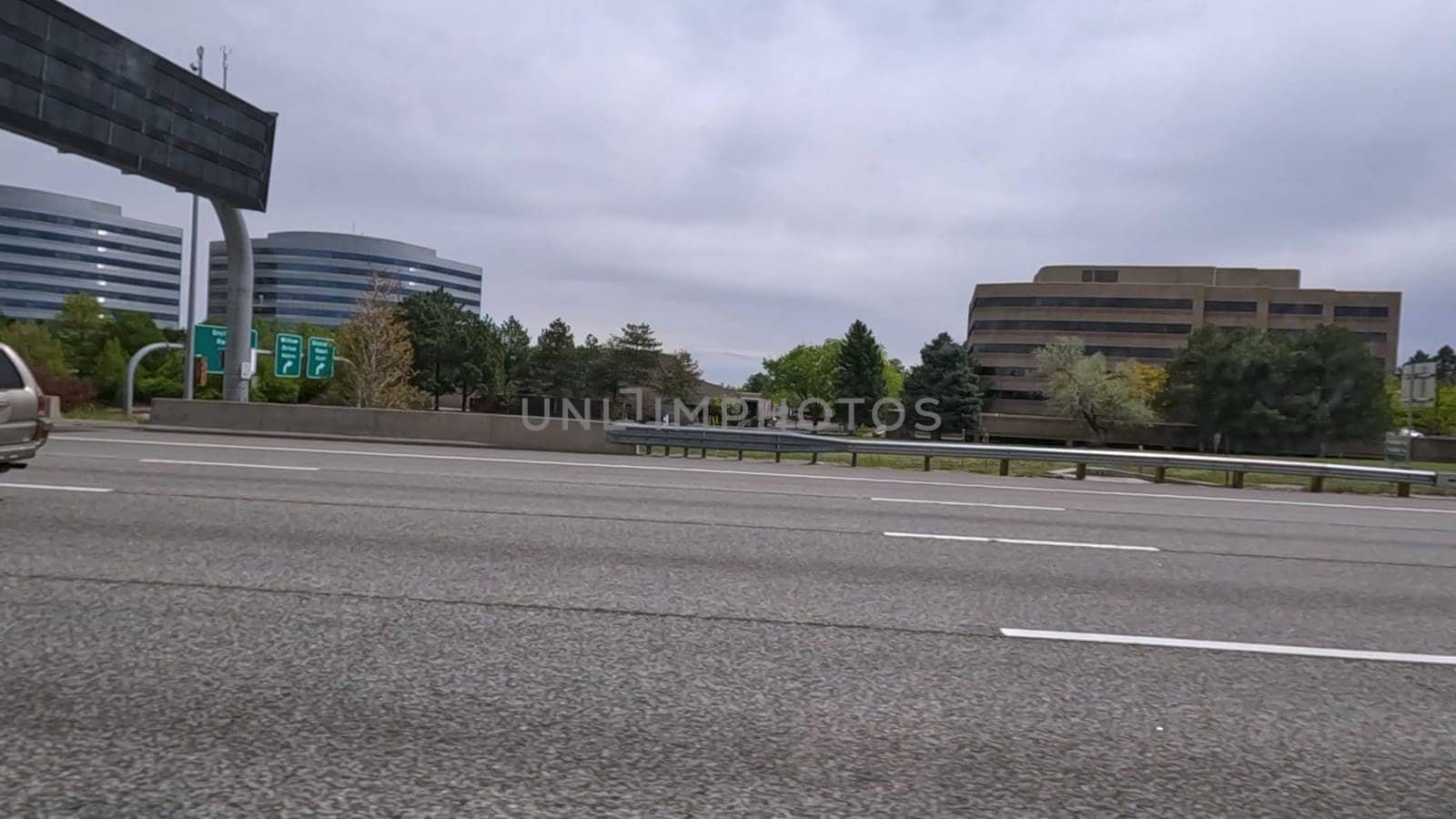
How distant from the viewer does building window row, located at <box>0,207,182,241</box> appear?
118 meters

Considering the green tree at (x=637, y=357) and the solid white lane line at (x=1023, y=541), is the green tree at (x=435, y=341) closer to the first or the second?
the green tree at (x=637, y=357)

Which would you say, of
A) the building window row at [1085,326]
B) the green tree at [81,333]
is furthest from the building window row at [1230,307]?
the green tree at [81,333]

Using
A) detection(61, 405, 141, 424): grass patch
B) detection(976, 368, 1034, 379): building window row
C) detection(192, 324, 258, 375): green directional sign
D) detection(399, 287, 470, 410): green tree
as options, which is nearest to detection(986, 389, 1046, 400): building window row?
detection(976, 368, 1034, 379): building window row

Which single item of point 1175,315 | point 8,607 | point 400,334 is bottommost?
point 8,607

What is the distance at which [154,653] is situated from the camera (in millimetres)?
4625

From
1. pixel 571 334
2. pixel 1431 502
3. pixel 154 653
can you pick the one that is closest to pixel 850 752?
pixel 154 653

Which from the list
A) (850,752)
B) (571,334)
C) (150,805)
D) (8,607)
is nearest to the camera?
(150,805)

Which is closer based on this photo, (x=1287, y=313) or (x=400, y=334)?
(x=400, y=334)

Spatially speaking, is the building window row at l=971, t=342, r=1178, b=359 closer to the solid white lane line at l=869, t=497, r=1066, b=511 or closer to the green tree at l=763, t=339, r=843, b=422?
the green tree at l=763, t=339, r=843, b=422

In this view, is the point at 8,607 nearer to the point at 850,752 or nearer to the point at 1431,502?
the point at 850,752

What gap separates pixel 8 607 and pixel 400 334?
4840 cm

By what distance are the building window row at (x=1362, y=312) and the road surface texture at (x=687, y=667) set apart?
98933 millimetres

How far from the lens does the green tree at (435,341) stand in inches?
2702

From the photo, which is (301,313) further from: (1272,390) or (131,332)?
(1272,390)
